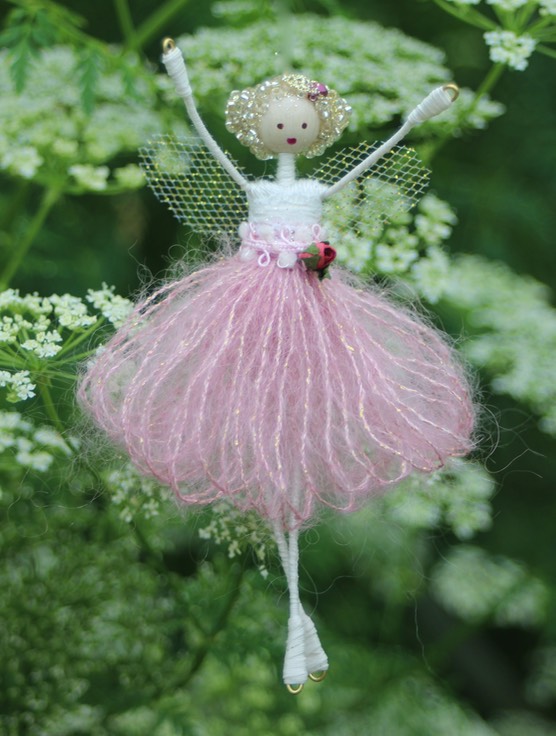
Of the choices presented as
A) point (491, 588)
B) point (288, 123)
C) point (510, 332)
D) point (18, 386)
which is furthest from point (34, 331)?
point (491, 588)

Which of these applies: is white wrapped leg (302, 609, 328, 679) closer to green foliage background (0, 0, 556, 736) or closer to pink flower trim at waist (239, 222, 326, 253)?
green foliage background (0, 0, 556, 736)

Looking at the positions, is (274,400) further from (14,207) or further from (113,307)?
(14,207)

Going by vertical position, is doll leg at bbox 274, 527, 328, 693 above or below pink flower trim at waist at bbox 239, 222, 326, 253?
below

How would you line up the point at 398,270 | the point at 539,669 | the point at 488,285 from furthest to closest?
the point at 539,669 < the point at 488,285 < the point at 398,270

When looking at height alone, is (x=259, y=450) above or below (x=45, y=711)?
above

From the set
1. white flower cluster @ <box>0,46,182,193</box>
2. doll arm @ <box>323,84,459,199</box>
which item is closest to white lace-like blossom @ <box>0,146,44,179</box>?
white flower cluster @ <box>0,46,182,193</box>

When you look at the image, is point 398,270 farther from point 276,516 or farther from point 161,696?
point 161,696

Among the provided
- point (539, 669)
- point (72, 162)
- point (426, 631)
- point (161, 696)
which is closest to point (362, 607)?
point (426, 631)
